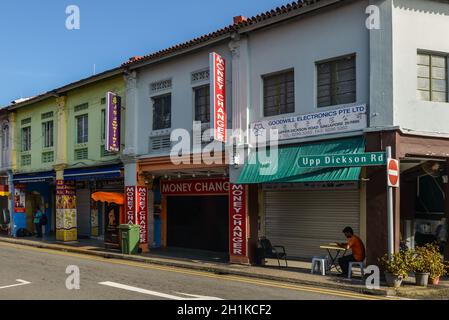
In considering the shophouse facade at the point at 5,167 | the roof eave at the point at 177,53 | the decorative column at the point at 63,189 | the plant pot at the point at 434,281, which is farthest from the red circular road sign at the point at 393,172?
the shophouse facade at the point at 5,167

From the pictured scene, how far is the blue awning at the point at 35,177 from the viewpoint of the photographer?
23.2 m

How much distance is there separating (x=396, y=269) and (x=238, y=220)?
5267 mm

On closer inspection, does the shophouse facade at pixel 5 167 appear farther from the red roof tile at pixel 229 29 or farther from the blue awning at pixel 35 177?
the red roof tile at pixel 229 29

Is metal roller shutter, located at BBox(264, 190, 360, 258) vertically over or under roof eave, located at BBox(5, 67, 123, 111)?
under

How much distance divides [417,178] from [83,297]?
10861 millimetres

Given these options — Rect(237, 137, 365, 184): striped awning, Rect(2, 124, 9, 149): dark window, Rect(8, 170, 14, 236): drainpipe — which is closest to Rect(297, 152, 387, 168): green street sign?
Rect(237, 137, 365, 184): striped awning

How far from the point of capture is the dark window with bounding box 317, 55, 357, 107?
12.7 meters

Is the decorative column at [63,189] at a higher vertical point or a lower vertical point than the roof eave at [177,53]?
lower

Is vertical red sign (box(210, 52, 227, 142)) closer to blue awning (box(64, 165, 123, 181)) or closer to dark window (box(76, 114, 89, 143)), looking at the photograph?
blue awning (box(64, 165, 123, 181))

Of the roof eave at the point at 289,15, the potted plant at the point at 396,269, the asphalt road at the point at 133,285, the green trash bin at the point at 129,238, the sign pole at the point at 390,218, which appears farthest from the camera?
the green trash bin at the point at 129,238

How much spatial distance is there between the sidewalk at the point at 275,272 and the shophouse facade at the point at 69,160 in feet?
5.25

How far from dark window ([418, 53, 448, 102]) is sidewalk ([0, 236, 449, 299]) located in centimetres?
458
